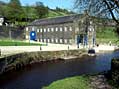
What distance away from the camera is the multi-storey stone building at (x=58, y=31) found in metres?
65.6

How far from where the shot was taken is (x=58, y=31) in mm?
71812

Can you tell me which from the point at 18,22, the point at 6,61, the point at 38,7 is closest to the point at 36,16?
the point at 38,7

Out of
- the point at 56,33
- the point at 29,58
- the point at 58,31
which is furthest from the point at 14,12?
the point at 29,58

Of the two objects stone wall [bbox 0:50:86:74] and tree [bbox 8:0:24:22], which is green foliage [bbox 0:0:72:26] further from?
stone wall [bbox 0:50:86:74]

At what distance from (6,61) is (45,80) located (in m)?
7.94

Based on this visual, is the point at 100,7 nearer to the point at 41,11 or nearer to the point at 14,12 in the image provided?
the point at 14,12

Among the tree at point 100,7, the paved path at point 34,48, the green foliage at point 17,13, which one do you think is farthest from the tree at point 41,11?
the tree at point 100,7

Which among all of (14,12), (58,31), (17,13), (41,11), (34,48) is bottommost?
(34,48)

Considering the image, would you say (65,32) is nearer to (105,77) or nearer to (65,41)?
(65,41)

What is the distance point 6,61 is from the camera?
33.0m

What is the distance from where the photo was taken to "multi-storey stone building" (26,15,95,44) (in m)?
65.6

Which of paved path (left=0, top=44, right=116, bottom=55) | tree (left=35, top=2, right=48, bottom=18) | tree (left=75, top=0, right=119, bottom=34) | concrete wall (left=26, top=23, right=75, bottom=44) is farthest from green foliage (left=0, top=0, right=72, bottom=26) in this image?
tree (left=75, top=0, right=119, bottom=34)

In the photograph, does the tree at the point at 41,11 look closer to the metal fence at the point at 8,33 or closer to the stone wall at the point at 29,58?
the metal fence at the point at 8,33

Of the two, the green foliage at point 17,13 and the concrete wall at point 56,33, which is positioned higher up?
the green foliage at point 17,13
